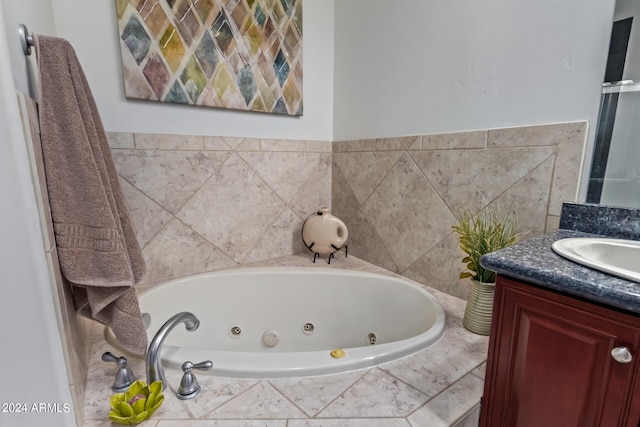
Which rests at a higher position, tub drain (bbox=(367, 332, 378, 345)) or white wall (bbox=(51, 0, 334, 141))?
white wall (bbox=(51, 0, 334, 141))

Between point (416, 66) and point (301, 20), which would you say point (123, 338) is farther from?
point (301, 20)

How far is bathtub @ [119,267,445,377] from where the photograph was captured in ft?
4.77

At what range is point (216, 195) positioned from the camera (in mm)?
1641

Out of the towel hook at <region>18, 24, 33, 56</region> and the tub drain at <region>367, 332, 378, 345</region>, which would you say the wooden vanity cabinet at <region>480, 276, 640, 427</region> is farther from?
the towel hook at <region>18, 24, 33, 56</region>

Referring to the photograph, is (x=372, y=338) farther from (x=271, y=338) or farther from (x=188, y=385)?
(x=188, y=385)

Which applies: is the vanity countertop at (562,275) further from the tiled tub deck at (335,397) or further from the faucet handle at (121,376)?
the faucet handle at (121,376)

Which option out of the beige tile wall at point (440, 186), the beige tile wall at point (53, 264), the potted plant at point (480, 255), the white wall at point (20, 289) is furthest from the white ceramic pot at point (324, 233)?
the white wall at point (20, 289)

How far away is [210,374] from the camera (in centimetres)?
92

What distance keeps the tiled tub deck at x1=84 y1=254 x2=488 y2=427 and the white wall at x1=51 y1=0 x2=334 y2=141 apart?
3.31ft

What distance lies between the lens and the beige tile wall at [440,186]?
3.51 feet

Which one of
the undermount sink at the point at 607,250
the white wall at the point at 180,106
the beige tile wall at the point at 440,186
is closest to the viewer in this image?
the undermount sink at the point at 607,250

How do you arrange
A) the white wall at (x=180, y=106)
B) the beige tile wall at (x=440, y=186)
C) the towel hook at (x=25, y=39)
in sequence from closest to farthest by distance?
the towel hook at (x=25, y=39)
the beige tile wall at (x=440, y=186)
the white wall at (x=180, y=106)

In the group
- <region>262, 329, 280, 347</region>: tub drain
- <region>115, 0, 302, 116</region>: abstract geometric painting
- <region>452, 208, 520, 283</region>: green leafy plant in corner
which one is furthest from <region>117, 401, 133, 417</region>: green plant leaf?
<region>115, 0, 302, 116</region>: abstract geometric painting

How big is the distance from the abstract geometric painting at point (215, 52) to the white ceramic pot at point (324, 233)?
25.4 inches
